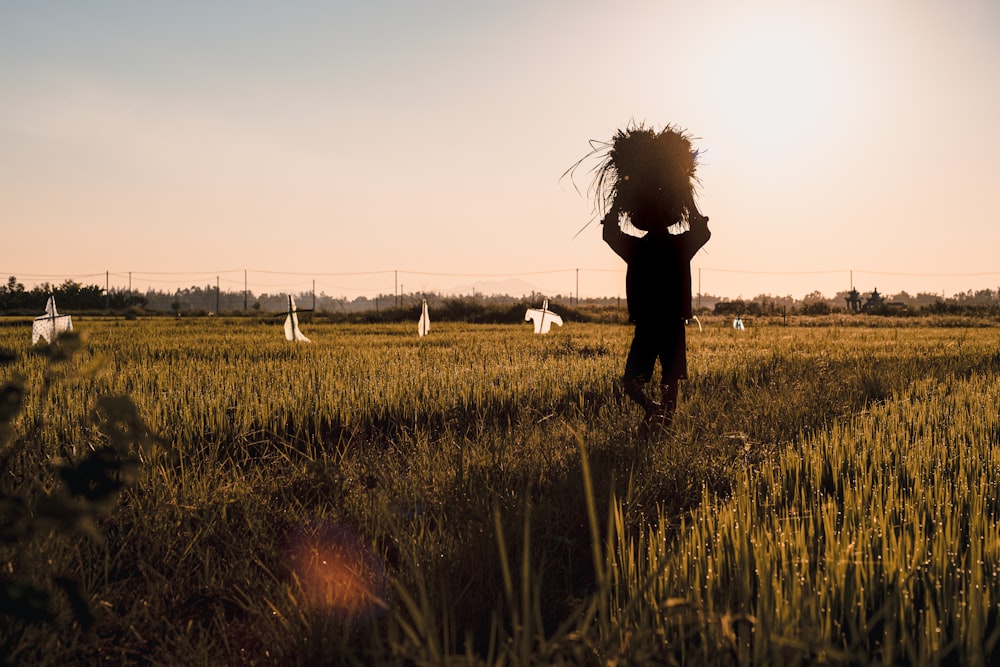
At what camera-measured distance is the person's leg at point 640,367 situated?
4.58m

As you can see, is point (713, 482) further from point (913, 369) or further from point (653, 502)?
point (913, 369)

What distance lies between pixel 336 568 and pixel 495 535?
0.56 metres

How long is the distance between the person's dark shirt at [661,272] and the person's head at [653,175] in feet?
0.58

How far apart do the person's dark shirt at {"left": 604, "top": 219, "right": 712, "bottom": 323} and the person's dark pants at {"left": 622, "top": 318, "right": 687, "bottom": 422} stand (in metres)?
0.08

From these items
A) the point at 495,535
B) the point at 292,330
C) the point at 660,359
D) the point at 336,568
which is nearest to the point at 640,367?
the point at 660,359

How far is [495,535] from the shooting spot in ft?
7.84

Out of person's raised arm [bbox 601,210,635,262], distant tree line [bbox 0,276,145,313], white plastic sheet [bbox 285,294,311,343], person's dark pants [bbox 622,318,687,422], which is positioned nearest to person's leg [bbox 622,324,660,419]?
person's dark pants [bbox 622,318,687,422]

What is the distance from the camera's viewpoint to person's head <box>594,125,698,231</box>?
14.7ft

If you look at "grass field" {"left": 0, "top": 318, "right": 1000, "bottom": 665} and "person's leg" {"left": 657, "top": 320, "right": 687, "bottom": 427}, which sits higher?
"person's leg" {"left": 657, "top": 320, "right": 687, "bottom": 427}

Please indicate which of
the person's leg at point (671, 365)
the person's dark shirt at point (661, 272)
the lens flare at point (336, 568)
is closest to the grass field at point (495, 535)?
the lens flare at point (336, 568)

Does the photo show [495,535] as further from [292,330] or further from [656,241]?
[292,330]

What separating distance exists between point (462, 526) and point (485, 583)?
0.46 m

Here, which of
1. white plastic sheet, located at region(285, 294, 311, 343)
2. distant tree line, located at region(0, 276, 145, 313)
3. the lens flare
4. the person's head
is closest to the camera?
the lens flare

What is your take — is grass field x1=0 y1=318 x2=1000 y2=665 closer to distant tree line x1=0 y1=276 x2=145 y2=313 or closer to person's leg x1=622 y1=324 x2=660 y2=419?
person's leg x1=622 y1=324 x2=660 y2=419
